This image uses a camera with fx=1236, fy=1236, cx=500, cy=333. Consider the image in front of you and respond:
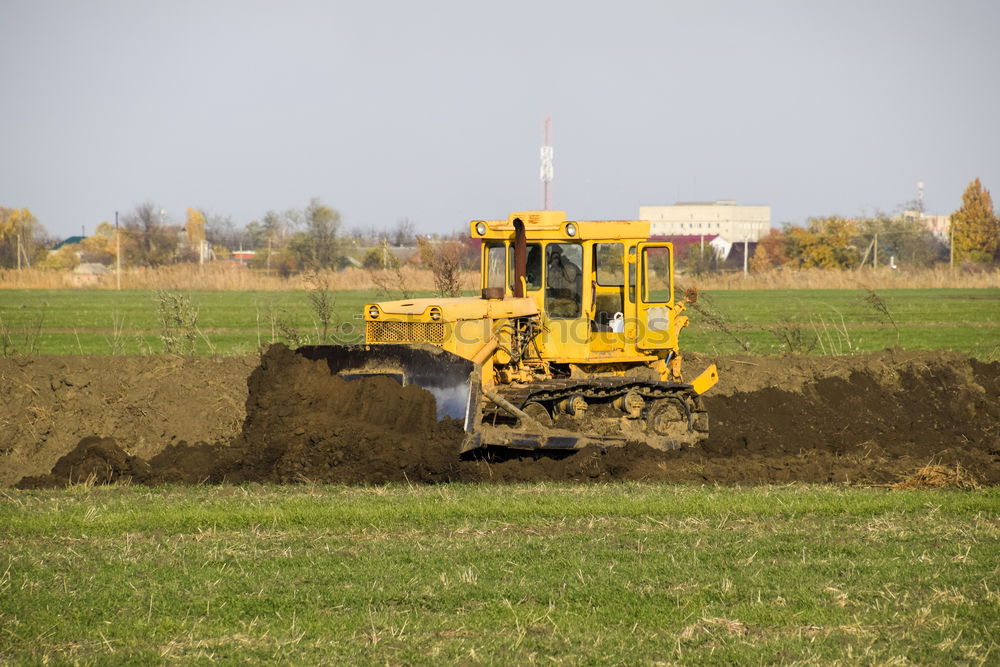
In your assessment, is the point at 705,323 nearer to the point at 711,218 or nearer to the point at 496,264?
the point at 496,264

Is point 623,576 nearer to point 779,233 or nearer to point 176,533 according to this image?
point 176,533

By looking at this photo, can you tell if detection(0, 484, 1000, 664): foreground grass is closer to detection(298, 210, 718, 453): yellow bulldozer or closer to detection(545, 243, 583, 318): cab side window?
detection(298, 210, 718, 453): yellow bulldozer

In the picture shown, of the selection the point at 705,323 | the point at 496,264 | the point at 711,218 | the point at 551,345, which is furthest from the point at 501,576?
the point at 711,218

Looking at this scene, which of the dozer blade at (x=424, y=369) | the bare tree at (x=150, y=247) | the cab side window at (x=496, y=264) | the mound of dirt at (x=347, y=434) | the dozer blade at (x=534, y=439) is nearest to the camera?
the mound of dirt at (x=347, y=434)

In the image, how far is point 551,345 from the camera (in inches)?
617

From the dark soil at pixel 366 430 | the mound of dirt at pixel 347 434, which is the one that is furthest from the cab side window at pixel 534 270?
the mound of dirt at pixel 347 434

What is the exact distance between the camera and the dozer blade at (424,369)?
13.1 m

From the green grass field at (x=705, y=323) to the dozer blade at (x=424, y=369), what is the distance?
219 cm

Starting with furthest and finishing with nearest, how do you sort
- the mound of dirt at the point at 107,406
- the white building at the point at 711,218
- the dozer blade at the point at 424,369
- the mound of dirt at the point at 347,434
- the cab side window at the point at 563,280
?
the white building at the point at 711,218 → the cab side window at the point at 563,280 → the mound of dirt at the point at 107,406 → the dozer blade at the point at 424,369 → the mound of dirt at the point at 347,434

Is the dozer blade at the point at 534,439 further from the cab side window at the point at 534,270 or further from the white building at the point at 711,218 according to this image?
the white building at the point at 711,218

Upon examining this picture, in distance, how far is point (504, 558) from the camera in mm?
9422

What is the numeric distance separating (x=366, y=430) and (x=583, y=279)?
408 centimetres

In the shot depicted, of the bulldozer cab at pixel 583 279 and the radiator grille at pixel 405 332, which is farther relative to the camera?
the bulldozer cab at pixel 583 279

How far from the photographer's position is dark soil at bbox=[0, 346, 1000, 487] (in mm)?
12953
